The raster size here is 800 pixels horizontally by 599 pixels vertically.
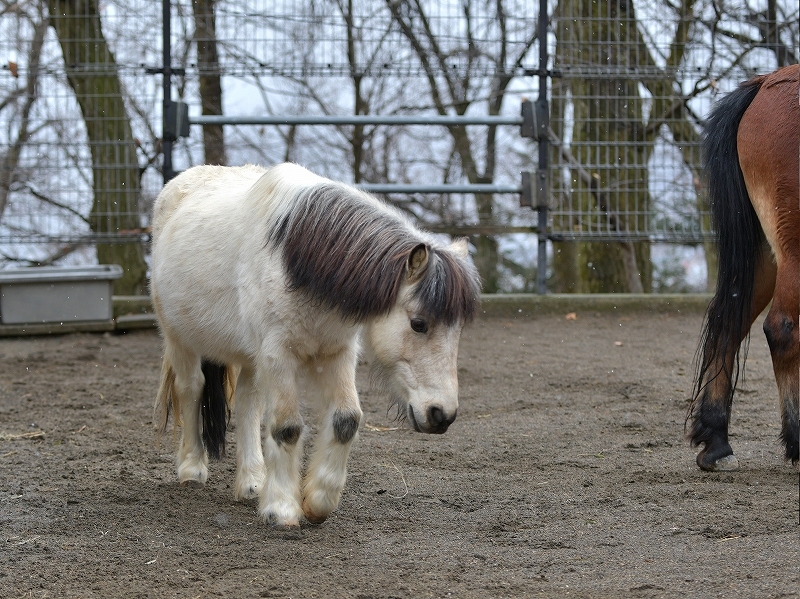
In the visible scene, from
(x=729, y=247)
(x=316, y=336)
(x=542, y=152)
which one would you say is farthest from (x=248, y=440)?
(x=542, y=152)

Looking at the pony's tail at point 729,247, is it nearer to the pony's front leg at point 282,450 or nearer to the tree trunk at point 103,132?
the pony's front leg at point 282,450

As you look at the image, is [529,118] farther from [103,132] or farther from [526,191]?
[103,132]

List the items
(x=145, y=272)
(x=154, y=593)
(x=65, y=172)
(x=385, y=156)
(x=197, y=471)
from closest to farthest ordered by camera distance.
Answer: (x=154, y=593) → (x=197, y=471) → (x=65, y=172) → (x=145, y=272) → (x=385, y=156)

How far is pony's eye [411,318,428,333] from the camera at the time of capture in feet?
10.9

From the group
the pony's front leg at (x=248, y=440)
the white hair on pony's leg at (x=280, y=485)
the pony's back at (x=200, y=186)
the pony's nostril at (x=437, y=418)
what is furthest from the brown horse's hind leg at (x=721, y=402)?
the pony's back at (x=200, y=186)

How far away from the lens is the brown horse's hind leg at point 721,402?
14.1ft

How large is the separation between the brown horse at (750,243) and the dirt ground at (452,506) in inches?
12.4

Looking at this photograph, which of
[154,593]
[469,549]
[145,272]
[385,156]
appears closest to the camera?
[154,593]

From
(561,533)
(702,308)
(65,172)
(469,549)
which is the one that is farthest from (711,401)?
(65,172)

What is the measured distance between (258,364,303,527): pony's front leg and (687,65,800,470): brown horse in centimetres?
192

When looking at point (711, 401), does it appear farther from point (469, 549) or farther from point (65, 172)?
point (65, 172)

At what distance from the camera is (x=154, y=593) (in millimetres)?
2832

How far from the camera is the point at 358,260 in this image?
3482mm

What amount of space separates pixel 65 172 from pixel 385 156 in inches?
205
